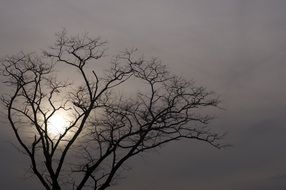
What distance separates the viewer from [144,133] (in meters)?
34.2

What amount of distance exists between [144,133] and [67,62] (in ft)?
16.3

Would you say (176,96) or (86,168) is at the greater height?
(176,96)

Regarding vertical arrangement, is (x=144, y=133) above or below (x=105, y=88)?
below

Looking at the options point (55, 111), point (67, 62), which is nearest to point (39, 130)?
point (55, 111)

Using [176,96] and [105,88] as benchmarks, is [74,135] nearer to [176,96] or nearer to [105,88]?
[105,88]

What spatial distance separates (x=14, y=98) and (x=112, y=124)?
195 inches

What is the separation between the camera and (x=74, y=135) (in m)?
34.6

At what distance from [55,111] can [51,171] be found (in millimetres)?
2916

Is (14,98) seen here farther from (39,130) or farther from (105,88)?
(105,88)

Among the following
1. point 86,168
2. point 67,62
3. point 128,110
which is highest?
point 67,62

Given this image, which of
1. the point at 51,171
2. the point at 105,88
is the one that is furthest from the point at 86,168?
the point at 105,88

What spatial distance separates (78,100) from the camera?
3472 centimetres

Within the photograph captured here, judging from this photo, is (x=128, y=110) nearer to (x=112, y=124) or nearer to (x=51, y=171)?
(x=112, y=124)

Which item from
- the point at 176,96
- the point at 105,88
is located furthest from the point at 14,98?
the point at 176,96
